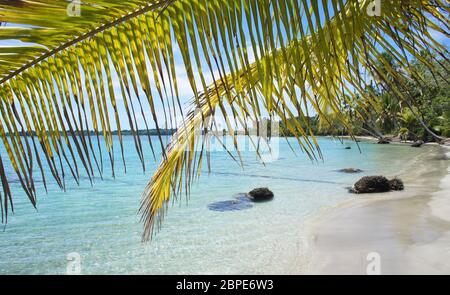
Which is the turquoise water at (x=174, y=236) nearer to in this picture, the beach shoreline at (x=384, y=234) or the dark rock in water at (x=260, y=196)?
the dark rock in water at (x=260, y=196)

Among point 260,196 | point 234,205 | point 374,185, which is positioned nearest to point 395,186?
point 374,185

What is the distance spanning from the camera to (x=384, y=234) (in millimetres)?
11047

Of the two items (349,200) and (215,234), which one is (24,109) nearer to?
(215,234)

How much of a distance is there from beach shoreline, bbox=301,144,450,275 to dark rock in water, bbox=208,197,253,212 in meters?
3.61

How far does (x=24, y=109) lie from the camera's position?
0.89m

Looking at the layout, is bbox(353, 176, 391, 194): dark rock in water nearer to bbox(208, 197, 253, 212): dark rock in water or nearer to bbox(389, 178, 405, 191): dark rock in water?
bbox(389, 178, 405, 191): dark rock in water

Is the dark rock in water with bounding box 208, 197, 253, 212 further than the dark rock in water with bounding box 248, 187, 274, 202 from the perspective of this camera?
No

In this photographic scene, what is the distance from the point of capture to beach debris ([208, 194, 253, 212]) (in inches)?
701

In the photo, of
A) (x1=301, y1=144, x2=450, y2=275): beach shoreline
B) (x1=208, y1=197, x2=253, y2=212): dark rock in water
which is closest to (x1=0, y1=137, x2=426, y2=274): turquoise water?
(x1=208, y1=197, x2=253, y2=212): dark rock in water

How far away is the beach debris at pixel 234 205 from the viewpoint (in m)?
17.8

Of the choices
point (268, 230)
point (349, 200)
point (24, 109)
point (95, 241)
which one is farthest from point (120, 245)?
point (24, 109)

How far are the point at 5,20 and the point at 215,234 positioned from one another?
1361 cm

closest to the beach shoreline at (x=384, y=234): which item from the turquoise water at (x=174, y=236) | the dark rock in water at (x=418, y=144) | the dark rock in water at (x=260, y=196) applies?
the turquoise water at (x=174, y=236)

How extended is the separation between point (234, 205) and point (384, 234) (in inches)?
337
